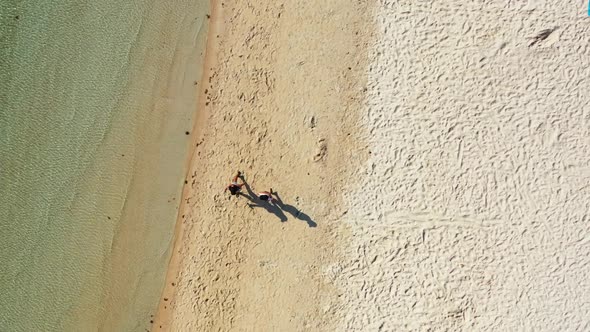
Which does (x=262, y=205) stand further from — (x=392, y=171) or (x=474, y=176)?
(x=474, y=176)

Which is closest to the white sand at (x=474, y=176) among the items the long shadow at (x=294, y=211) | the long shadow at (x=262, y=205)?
the long shadow at (x=294, y=211)

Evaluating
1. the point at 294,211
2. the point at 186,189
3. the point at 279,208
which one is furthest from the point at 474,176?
the point at 186,189

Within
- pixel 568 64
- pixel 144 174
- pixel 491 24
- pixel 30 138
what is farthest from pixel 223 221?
pixel 568 64

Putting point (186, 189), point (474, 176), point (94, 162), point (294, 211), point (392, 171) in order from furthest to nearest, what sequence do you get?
point (94, 162) < point (186, 189) < point (294, 211) < point (392, 171) < point (474, 176)

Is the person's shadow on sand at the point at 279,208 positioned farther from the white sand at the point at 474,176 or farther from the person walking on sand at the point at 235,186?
the white sand at the point at 474,176

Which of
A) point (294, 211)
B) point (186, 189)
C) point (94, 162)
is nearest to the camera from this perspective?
point (294, 211)
